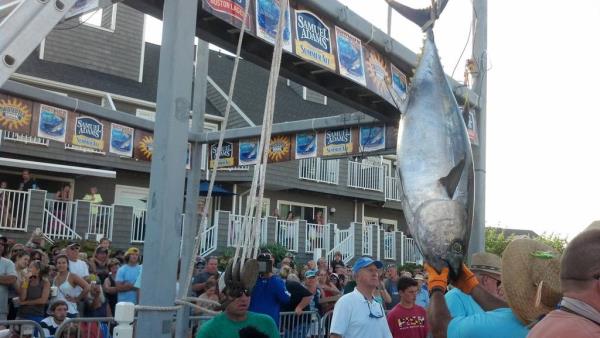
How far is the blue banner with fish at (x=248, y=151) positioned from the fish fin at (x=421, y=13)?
7.45 m

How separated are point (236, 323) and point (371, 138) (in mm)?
5025

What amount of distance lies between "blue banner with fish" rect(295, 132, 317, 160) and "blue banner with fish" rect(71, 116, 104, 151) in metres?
2.81

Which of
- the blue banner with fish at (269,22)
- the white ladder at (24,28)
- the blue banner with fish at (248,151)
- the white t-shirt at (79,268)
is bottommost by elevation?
the white t-shirt at (79,268)

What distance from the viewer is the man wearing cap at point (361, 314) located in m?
5.45

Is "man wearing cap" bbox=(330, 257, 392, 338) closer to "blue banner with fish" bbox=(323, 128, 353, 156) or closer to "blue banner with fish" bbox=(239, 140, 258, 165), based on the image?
"blue banner with fish" bbox=(323, 128, 353, 156)

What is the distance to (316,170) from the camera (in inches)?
949

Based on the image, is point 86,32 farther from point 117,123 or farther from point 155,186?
point 155,186

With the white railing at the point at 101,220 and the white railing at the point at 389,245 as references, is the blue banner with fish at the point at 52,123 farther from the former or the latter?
the white railing at the point at 389,245

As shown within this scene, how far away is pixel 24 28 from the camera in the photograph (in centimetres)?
297

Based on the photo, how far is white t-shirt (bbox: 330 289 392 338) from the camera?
17.9 ft

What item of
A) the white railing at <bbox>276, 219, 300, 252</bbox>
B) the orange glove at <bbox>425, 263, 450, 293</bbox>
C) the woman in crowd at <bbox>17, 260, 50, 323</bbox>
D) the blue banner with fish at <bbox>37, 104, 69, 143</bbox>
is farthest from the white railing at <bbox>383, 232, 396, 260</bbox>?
the orange glove at <bbox>425, 263, 450, 293</bbox>

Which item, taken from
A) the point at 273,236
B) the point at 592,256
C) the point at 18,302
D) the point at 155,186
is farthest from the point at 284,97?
the point at 592,256

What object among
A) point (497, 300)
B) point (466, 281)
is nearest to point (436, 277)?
point (466, 281)

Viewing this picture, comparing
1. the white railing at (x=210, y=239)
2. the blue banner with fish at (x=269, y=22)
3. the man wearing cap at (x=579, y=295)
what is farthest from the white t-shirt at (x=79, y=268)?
the white railing at (x=210, y=239)
